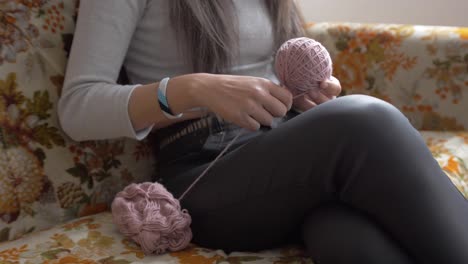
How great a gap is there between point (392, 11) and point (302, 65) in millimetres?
911

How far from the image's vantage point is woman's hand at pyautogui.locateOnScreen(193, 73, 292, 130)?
28.0 inches

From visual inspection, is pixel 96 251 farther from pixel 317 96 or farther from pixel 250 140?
pixel 317 96

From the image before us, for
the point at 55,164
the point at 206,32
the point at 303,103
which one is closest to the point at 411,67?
the point at 303,103

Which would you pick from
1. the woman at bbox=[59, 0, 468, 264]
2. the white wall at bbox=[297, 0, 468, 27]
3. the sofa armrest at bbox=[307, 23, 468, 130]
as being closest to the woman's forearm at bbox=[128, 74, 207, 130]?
the woman at bbox=[59, 0, 468, 264]

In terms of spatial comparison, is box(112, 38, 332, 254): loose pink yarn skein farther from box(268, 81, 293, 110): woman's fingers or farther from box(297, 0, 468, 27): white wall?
box(297, 0, 468, 27): white wall

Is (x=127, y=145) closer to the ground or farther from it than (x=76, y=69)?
closer to the ground

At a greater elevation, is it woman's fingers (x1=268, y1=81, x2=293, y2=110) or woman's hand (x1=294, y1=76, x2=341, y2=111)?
woman's fingers (x1=268, y1=81, x2=293, y2=110)

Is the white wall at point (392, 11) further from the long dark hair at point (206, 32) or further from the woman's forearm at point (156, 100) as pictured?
the woman's forearm at point (156, 100)

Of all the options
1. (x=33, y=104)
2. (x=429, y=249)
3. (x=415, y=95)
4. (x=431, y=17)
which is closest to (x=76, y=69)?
(x=33, y=104)

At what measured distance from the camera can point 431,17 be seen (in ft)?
4.96

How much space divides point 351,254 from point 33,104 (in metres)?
0.53

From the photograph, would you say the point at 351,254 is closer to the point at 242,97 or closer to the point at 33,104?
the point at 242,97

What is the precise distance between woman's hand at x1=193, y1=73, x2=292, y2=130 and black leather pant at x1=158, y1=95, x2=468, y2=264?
0.09 ft

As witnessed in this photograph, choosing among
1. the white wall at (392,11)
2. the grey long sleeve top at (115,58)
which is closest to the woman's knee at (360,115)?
the grey long sleeve top at (115,58)
